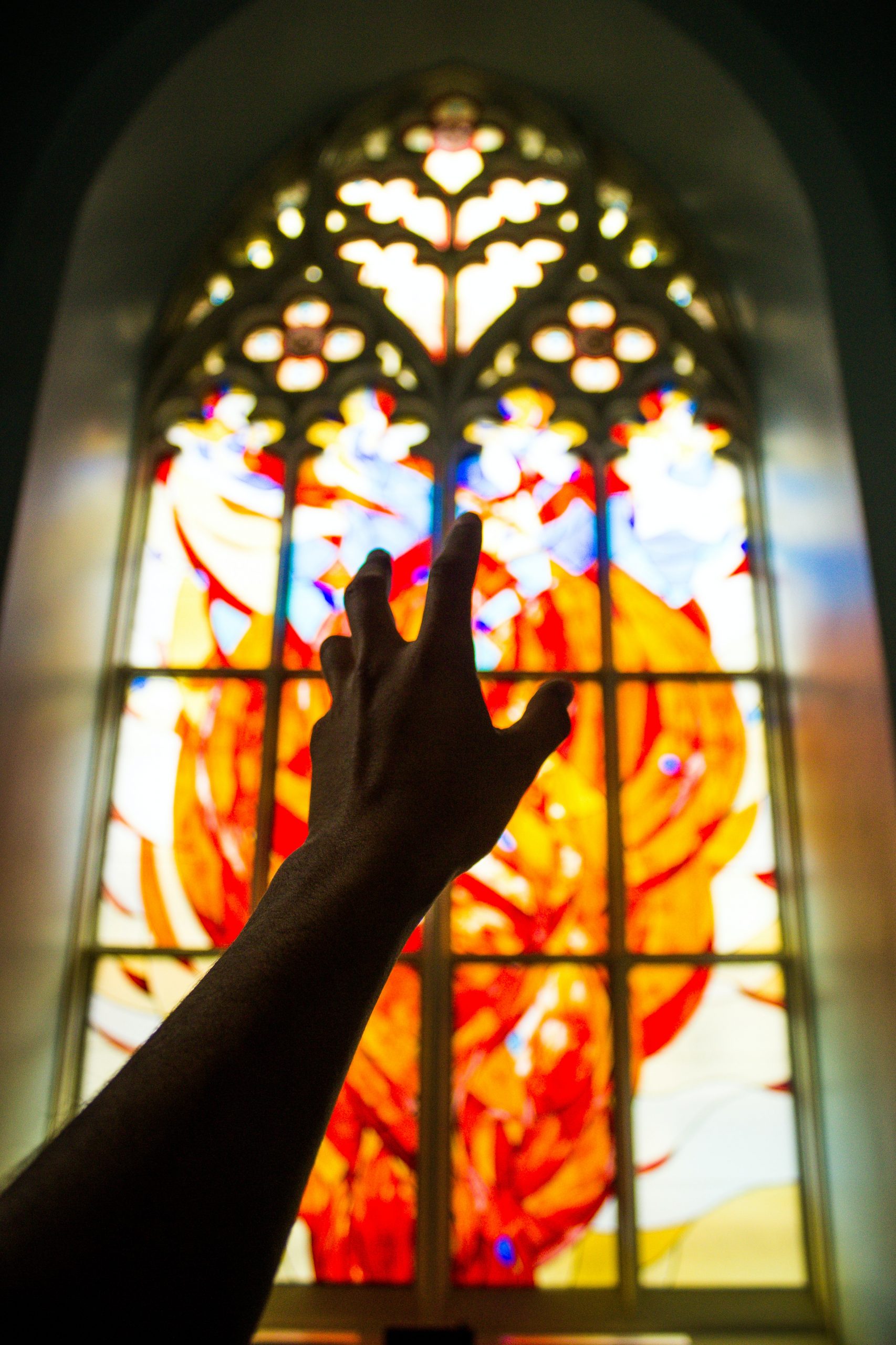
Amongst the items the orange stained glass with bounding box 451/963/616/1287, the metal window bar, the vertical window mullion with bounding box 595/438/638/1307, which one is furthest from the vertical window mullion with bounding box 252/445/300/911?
the vertical window mullion with bounding box 595/438/638/1307

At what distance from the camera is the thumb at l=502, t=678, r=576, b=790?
2.54ft

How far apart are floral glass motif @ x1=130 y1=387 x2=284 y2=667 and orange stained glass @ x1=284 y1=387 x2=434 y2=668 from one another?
77 millimetres

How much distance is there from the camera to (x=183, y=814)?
2.60m

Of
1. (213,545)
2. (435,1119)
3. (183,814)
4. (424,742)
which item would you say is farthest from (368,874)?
(213,545)

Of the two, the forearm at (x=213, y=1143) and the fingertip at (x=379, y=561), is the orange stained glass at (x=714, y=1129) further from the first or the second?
the forearm at (x=213, y=1143)

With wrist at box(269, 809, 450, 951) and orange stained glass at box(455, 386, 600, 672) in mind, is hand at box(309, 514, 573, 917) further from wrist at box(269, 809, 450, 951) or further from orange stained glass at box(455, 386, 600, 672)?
orange stained glass at box(455, 386, 600, 672)

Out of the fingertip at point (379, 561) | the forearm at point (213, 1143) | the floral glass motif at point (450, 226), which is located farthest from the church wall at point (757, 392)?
the forearm at point (213, 1143)

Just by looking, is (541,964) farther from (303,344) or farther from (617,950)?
(303,344)

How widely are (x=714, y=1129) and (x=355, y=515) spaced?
1.71 meters

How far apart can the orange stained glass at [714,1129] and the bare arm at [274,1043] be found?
5.86 feet

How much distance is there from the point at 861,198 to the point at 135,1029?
250 cm

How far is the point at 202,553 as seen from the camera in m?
2.89

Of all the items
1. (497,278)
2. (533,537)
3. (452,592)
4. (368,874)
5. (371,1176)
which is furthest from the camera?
(497,278)

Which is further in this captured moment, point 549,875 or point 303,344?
point 303,344
